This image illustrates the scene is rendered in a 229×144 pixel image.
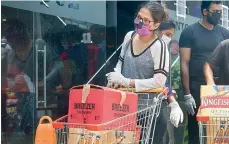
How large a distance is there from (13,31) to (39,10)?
0.46 metres

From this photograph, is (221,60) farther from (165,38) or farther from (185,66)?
(165,38)

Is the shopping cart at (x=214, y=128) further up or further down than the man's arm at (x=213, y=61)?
further down

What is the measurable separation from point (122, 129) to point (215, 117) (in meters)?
0.70

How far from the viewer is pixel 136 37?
16.7 feet

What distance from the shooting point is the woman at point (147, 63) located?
480 cm

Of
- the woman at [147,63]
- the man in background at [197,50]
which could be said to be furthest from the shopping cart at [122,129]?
the man in background at [197,50]

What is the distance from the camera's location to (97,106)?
425cm

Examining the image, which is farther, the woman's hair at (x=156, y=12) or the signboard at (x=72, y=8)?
the signboard at (x=72, y=8)

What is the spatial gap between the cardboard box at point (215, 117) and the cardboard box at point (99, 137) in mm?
564

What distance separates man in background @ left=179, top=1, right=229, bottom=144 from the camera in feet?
20.4

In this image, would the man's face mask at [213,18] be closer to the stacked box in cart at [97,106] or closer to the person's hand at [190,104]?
the person's hand at [190,104]

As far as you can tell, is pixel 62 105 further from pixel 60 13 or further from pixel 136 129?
pixel 136 129

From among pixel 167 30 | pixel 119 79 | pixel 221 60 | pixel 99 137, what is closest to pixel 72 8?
pixel 167 30

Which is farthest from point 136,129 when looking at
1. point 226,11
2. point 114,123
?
point 226,11
